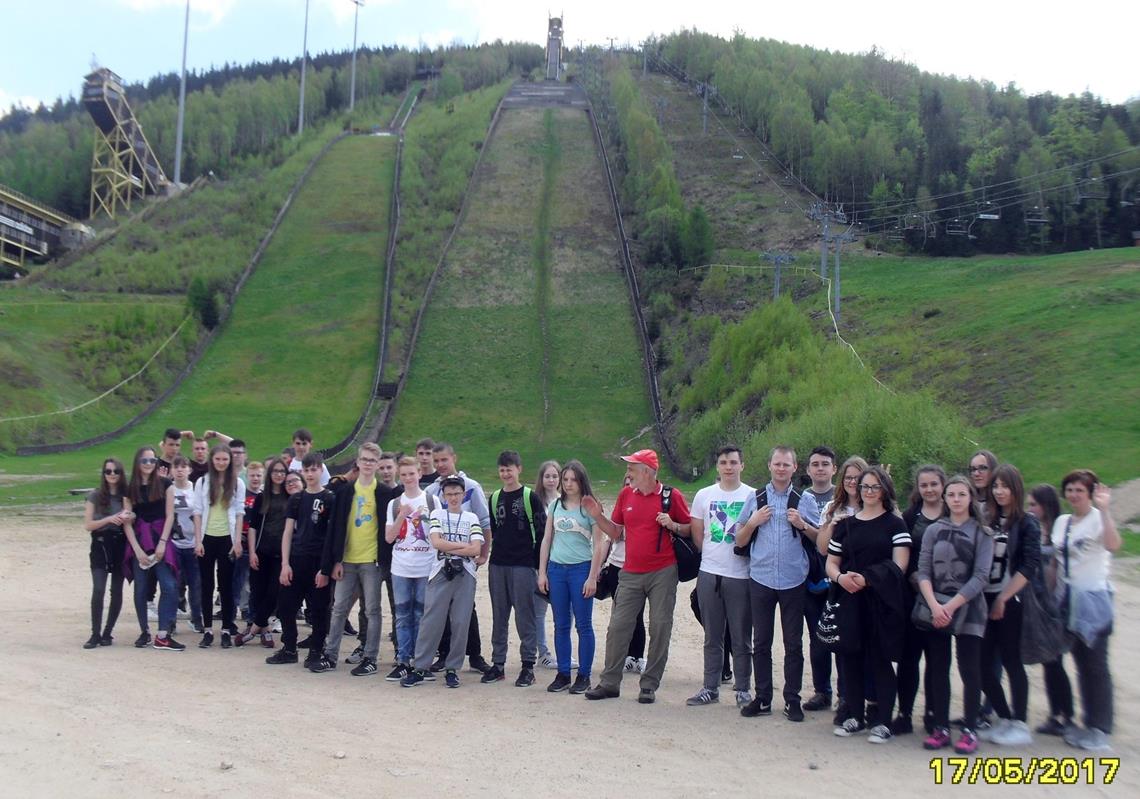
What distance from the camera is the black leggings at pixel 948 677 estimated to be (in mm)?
6641

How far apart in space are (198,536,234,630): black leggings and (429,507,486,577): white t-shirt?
2.72 metres

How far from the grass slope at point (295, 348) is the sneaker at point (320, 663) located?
14.5m

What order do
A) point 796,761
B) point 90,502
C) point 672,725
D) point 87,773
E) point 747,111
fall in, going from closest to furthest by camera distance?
point 87,773
point 796,761
point 672,725
point 90,502
point 747,111

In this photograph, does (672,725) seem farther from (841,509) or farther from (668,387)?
(668,387)

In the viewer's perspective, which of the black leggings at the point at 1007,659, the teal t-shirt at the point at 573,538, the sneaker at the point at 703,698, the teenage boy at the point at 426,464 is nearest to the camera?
the black leggings at the point at 1007,659

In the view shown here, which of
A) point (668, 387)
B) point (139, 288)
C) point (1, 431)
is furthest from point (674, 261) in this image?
point (1, 431)

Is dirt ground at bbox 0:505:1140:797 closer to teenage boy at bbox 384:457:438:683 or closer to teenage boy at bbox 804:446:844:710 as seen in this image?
teenage boy at bbox 384:457:438:683

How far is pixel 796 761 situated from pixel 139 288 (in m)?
43.9

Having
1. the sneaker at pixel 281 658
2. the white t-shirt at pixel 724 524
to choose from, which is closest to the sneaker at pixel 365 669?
the sneaker at pixel 281 658

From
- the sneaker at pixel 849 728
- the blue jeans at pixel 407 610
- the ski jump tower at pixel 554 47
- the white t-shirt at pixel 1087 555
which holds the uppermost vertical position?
the ski jump tower at pixel 554 47

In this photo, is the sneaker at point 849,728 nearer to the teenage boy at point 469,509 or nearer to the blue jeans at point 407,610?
the teenage boy at point 469,509

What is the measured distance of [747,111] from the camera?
3004 inches

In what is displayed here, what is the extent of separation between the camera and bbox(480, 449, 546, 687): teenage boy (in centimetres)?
870

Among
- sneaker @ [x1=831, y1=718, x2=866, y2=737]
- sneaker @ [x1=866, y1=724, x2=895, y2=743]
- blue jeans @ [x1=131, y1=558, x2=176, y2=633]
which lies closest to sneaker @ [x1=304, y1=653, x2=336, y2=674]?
blue jeans @ [x1=131, y1=558, x2=176, y2=633]
